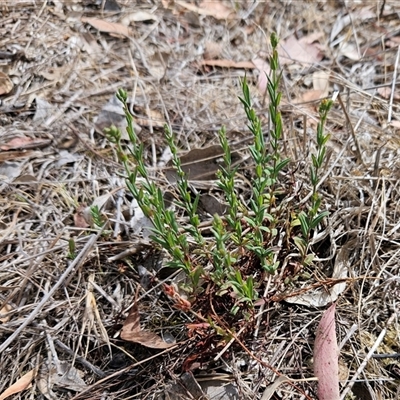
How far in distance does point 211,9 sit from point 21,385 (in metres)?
2.04

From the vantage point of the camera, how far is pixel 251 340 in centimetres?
161

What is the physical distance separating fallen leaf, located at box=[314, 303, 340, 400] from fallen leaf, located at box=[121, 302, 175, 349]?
16.2 inches

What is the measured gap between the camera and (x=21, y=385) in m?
1.60

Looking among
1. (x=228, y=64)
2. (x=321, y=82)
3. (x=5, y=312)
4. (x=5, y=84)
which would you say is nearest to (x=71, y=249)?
(x=5, y=312)

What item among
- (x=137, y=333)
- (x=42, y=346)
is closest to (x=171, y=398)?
(x=137, y=333)

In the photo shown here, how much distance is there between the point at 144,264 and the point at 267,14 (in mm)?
1636

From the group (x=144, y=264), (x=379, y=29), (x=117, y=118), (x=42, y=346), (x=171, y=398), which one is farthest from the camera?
(x=379, y=29)

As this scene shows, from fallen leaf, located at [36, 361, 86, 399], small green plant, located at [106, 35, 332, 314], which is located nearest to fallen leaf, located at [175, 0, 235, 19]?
small green plant, located at [106, 35, 332, 314]

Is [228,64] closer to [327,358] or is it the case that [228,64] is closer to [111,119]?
[111,119]

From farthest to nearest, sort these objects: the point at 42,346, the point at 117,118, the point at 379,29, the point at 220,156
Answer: the point at 379,29 < the point at 117,118 < the point at 220,156 < the point at 42,346

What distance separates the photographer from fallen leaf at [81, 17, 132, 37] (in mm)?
2662

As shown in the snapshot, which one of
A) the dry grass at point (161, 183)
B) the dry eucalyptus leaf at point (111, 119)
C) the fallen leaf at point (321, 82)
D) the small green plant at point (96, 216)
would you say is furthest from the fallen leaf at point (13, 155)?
the fallen leaf at point (321, 82)

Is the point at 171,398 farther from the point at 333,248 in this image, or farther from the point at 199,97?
the point at 199,97

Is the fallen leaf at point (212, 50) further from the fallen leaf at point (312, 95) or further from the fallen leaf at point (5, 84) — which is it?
the fallen leaf at point (5, 84)
